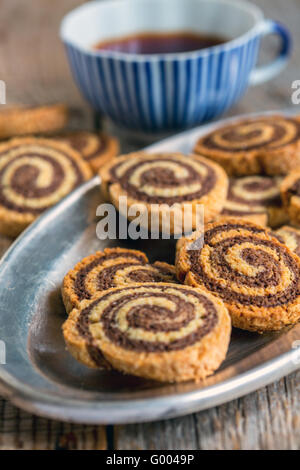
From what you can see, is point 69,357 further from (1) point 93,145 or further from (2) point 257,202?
(1) point 93,145

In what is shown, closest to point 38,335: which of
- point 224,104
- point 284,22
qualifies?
point 224,104

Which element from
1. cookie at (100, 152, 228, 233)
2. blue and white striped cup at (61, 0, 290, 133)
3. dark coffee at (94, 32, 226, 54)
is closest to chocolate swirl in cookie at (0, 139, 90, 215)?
cookie at (100, 152, 228, 233)

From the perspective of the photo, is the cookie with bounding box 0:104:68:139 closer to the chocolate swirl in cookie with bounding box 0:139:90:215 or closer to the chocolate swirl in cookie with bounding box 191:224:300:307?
the chocolate swirl in cookie with bounding box 0:139:90:215

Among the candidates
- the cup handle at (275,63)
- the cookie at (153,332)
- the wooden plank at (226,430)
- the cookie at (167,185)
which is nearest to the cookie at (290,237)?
the cookie at (167,185)

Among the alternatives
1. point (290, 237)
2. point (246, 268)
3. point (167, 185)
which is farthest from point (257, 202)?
point (246, 268)

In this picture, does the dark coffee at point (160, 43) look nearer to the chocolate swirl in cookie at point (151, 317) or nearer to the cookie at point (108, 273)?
the cookie at point (108, 273)

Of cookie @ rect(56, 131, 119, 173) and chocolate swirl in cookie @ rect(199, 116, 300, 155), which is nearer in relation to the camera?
chocolate swirl in cookie @ rect(199, 116, 300, 155)

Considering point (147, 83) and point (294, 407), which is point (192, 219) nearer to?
point (294, 407)
